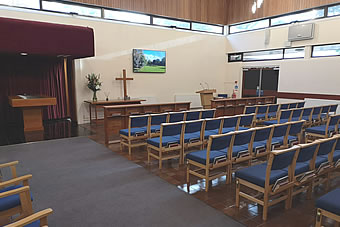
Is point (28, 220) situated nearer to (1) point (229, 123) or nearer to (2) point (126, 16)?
(1) point (229, 123)

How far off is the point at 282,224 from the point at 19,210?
7.83ft

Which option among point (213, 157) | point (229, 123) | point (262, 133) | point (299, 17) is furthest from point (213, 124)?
point (299, 17)

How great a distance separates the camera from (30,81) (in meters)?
7.61

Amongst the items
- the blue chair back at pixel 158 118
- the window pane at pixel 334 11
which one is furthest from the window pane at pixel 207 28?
the blue chair back at pixel 158 118

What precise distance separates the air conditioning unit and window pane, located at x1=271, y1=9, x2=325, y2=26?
363mm

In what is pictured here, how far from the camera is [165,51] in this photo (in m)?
9.89

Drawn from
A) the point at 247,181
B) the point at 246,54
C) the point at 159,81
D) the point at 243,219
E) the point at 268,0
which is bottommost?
the point at 243,219

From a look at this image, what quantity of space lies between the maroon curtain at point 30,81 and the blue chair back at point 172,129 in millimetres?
5604

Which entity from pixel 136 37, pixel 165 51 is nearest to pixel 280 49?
pixel 165 51

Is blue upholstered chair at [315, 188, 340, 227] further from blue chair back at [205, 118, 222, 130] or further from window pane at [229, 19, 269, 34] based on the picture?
window pane at [229, 19, 269, 34]

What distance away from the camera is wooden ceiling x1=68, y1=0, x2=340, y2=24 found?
28.2ft

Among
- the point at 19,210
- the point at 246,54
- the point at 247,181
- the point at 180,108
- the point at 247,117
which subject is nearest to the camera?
the point at 19,210

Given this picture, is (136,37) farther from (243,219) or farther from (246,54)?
(243,219)

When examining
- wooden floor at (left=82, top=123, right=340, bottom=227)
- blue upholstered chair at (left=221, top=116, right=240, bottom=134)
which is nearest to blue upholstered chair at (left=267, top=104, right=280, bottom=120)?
blue upholstered chair at (left=221, top=116, right=240, bottom=134)
